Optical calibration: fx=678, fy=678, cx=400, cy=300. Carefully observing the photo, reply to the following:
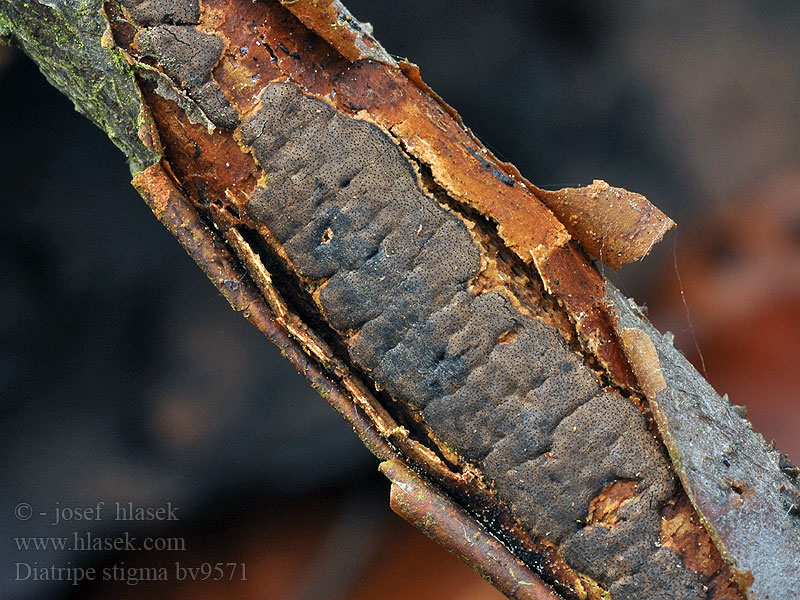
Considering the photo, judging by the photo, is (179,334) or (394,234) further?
(179,334)

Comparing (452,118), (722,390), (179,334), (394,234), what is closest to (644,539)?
(394,234)

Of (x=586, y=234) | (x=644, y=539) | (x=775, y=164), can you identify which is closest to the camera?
(x=644, y=539)

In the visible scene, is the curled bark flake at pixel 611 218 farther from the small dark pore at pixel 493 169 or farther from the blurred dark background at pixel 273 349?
the blurred dark background at pixel 273 349

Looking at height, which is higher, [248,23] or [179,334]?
[248,23]

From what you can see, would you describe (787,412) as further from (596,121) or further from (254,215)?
(254,215)
